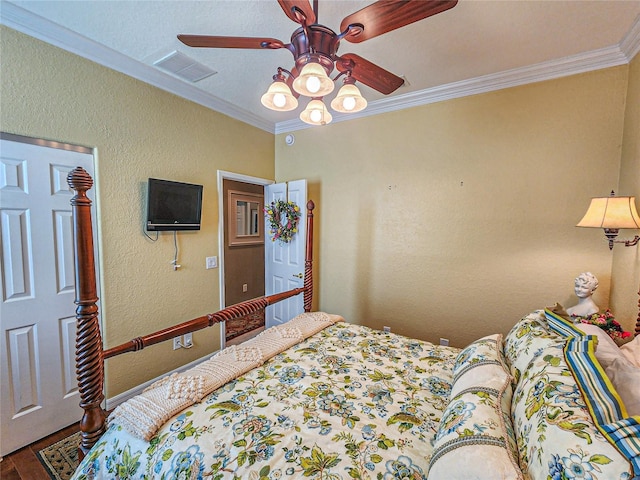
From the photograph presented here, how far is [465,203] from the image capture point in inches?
99.0

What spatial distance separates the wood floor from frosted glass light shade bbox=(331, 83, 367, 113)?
277cm

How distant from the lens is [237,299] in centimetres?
467

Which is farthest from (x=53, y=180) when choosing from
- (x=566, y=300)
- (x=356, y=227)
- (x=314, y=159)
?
(x=566, y=300)

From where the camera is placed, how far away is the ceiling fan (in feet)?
3.62

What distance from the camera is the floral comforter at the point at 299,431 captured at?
0.93 metres

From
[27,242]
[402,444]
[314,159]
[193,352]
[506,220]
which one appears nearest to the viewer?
[402,444]

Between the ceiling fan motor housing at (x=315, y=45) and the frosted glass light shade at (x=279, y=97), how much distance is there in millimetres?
146

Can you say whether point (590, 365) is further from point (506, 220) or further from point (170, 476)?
point (506, 220)

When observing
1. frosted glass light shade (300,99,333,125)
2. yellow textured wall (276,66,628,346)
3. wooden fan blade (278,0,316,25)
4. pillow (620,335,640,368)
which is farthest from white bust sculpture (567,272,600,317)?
wooden fan blade (278,0,316,25)

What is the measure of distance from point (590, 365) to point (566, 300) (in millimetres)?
1677

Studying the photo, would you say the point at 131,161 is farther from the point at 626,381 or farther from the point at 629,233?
the point at 629,233

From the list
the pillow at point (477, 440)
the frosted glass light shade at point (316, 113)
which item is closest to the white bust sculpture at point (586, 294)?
the pillow at point (477, 440)

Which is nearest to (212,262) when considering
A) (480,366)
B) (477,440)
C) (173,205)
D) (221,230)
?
(221,230)

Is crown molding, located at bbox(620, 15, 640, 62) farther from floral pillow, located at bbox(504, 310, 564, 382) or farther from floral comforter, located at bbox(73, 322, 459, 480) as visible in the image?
floral comforter, located at bbox(73, 322, 459, 480)
